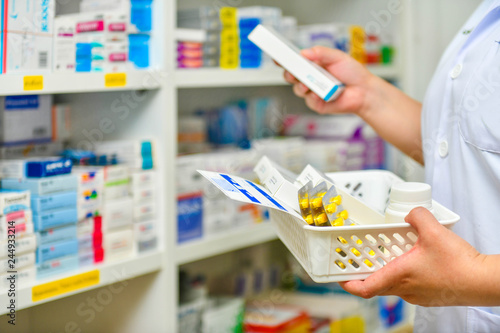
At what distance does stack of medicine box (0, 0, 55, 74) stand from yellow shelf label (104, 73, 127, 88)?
140 mm

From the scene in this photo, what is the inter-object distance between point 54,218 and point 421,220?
81 cm

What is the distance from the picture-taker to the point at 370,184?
4.12 ft

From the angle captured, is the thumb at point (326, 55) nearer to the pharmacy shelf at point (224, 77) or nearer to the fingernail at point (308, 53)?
the fingernail at point (308, 53)

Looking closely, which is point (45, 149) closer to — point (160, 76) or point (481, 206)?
point (160, 76)


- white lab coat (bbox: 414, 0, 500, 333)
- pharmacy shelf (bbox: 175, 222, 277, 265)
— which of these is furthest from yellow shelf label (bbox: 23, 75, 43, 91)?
white lab coat (bbox: 414, 0, 500, 333)

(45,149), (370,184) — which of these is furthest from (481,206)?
(45,149)

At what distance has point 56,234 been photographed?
133 centimetres

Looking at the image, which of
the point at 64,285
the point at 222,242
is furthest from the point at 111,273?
the point at 222,242

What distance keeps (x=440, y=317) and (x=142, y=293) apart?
81cm

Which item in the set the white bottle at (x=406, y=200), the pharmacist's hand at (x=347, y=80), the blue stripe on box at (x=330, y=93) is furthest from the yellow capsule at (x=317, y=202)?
the pharmacist's hand at (x=347, y=80)

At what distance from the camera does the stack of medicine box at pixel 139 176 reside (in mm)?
1504

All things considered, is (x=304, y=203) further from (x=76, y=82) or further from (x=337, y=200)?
(x=76, y=82)

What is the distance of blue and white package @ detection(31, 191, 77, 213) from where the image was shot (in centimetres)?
129

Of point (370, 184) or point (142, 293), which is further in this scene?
point (142, 293)
